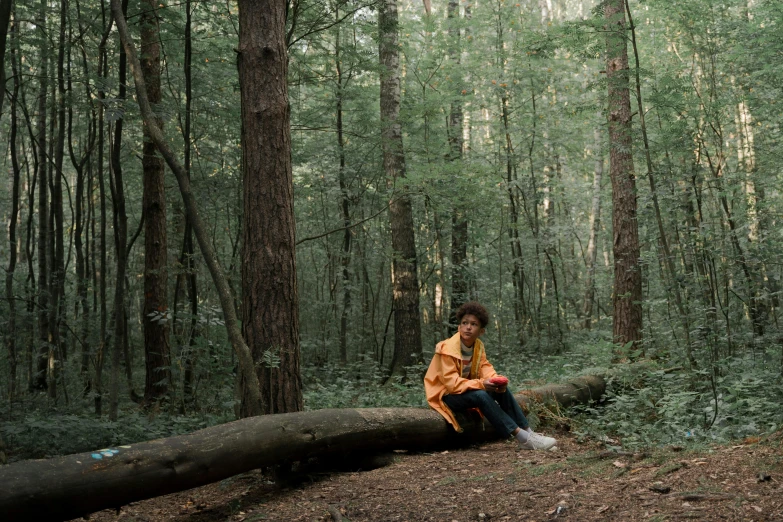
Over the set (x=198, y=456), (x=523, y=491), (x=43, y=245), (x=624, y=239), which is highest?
(x=43, y=245)

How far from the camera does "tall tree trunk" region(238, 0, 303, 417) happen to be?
5.48 m

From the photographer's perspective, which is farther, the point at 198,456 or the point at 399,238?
the point at 399,238

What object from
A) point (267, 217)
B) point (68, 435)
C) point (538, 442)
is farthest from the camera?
point (68, 435)

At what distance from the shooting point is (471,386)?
20.8ft

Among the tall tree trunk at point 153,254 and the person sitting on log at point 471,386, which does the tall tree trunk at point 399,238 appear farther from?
the person sitting on log at point 471,386

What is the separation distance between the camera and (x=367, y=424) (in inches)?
218

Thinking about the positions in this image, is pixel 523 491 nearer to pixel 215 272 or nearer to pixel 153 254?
pixel 215 272

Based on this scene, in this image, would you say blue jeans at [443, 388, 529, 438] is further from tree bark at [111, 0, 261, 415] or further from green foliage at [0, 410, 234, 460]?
green foliage at [0, 410, 234, 460]

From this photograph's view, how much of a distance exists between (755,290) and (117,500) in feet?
33.7

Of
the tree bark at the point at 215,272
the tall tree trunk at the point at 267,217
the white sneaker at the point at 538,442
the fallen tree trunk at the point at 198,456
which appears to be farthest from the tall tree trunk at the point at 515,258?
the tree bark at the point at 215,272

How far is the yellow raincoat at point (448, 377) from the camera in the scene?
6.36 metres

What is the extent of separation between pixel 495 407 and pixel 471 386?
34cm

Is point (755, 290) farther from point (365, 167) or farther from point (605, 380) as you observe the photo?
point (365, 167)

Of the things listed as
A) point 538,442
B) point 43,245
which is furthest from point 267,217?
point 43,245
